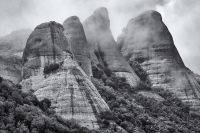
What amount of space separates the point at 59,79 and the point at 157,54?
33.0m

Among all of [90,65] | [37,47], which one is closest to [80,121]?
[37,47]

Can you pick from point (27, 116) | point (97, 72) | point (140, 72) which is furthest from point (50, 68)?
point (140, 72)

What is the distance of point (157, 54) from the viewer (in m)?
80.0

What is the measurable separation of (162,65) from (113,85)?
559 inches

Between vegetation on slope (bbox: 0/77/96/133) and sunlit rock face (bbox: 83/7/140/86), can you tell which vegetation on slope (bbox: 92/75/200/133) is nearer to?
sunlit rock face (bbox: 83/7/140/86)

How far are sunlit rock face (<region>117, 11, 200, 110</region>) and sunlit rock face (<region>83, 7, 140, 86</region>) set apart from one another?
5.43 meters

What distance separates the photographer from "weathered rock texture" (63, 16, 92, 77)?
6712 cm

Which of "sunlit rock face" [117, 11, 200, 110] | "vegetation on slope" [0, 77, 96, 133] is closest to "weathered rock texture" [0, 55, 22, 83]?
"vegetation on slope" [0, 77, 96, 133]

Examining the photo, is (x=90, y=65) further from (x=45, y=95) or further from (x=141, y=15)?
(x=141, y=15)

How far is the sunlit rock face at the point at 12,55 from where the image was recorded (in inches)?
2301

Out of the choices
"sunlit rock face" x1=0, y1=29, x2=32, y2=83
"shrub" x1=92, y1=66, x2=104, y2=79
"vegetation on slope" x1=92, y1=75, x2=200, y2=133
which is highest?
"sunlit rock face" x1=0, y1=29, x2=32, y2=83

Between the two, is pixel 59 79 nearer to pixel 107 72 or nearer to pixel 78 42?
pixel 78 42

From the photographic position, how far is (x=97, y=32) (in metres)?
80.8

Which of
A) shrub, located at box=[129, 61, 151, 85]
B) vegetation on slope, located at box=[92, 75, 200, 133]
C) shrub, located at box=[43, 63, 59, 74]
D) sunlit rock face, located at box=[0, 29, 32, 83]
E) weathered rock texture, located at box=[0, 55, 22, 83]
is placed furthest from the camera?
shrub, located at box=[129, 61, 151, 85]
